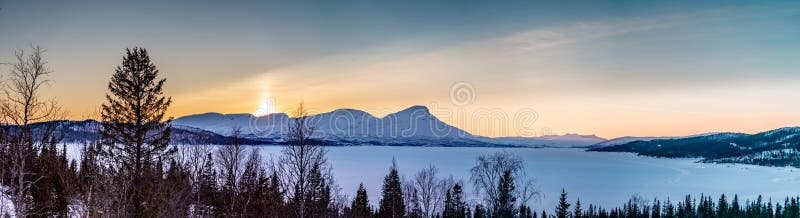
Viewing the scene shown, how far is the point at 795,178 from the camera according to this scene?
19100 centimetres

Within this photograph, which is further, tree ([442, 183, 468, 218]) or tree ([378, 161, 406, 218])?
tree ([442, 183, 468, 218])

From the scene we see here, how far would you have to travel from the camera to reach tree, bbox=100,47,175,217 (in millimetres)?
19875

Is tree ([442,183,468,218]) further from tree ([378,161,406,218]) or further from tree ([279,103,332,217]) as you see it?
tree ([279,103,332,217])

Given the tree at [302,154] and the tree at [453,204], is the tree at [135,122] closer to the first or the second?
the tree at [302,154]

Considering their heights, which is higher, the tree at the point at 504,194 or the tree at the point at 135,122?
the tree at the point at 135,122

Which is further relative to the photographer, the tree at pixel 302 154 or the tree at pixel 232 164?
the tree at pixel 232 164

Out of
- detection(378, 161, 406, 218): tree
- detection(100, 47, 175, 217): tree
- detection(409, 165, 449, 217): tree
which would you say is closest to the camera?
detection(100, 47, 175, 217): tree

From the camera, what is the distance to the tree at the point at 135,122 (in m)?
19.9

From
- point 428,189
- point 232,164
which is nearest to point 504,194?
point 428,189

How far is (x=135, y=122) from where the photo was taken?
2020 centimetres

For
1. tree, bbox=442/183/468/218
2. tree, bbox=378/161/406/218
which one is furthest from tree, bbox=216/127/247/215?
tree, bbox=442/183/468/218

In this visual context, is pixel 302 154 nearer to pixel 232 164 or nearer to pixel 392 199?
pixel 232 164

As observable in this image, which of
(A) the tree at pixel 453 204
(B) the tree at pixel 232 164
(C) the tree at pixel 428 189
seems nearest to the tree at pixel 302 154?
(B) the tree at pixel 232 164

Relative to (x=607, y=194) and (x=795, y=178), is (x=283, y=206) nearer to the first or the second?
(x=607, y=194)
